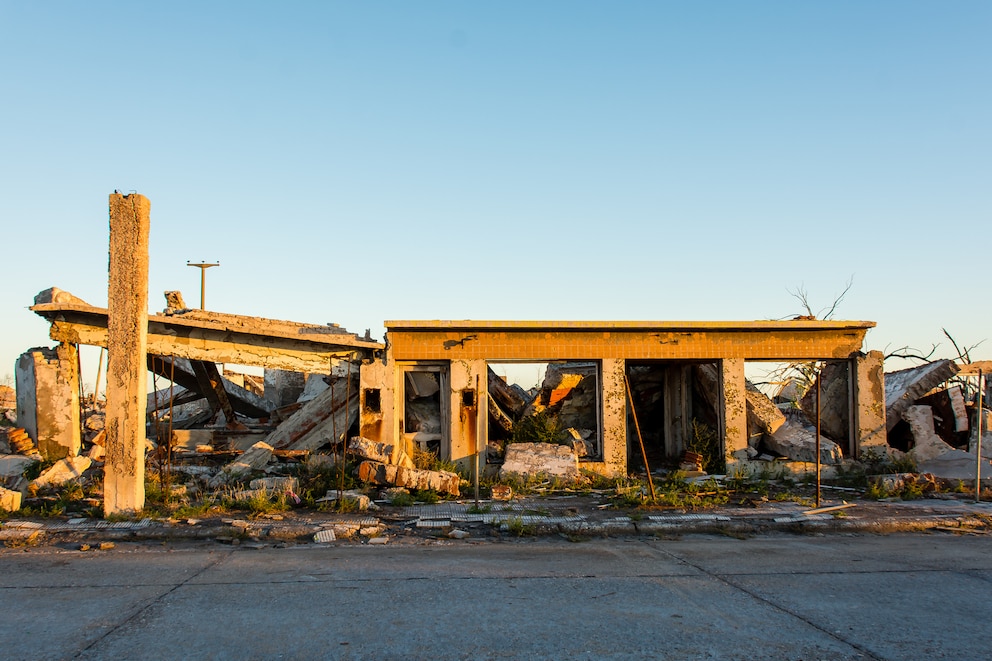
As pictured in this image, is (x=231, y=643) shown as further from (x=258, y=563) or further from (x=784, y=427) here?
(x=784, y=427)

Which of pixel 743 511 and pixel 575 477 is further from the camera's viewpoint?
pixel 575 477

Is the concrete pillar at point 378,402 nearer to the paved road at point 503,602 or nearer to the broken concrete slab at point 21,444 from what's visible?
the broken concrete slab at point 21,444

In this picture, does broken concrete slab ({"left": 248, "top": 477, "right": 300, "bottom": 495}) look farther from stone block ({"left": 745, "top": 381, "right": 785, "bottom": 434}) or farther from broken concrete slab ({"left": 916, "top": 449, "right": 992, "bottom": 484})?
broken concrete slab ({"left": 916, "top": 449, "right": 992, "bottom": 484})

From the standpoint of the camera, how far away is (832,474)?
1522 centimetres

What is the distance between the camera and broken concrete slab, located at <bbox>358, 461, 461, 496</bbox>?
1228 centimetres

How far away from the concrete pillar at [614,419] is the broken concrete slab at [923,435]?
639 cm

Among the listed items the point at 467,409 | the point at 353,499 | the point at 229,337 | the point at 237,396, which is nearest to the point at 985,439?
the point at 467,409

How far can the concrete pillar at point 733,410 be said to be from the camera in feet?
50.5

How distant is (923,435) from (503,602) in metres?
14.2

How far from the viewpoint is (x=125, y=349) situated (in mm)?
9961

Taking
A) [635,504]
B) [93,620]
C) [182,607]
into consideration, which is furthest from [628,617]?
[635,504]

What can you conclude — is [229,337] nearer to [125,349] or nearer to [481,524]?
[125,349]

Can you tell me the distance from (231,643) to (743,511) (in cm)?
821

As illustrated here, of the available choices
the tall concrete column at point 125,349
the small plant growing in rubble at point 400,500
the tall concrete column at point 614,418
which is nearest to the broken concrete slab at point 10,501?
the tall concrete column at point 125,349
